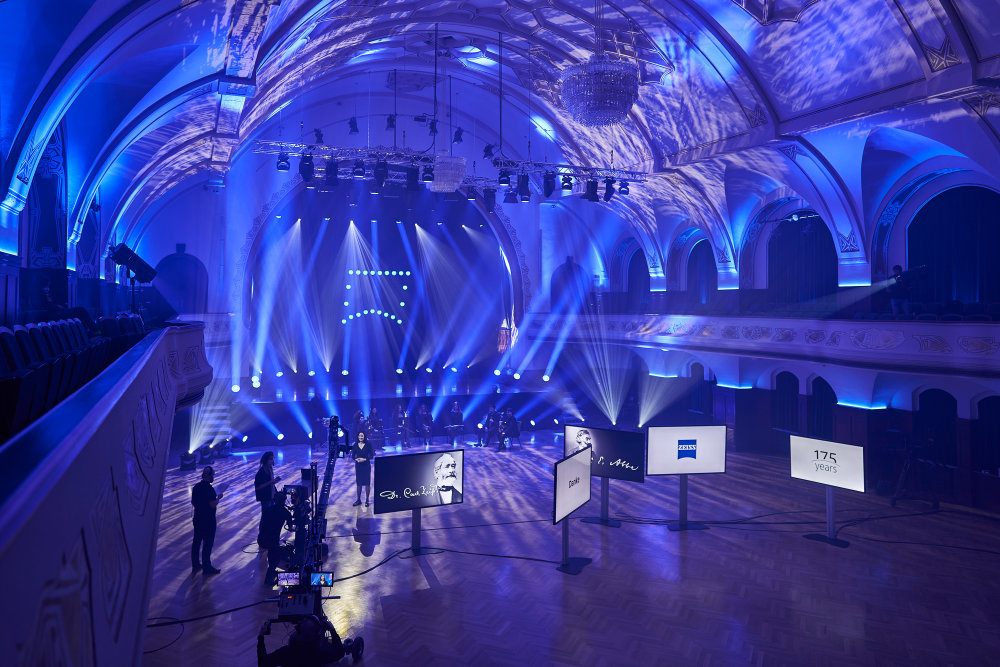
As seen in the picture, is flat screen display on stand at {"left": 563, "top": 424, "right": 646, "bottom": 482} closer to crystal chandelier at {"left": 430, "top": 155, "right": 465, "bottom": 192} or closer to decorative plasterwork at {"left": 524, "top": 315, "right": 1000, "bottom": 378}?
decorative plasterwork at {"left": 524, "top": 315, "right": 1000, "bottom": 378}

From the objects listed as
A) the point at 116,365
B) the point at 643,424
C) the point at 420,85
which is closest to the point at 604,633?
the point at 116,365

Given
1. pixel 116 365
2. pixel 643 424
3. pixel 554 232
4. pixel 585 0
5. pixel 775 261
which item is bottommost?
pixel 643 424

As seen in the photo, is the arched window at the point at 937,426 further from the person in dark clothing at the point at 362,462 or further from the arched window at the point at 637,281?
the person in dark clothing at the point at 362,462

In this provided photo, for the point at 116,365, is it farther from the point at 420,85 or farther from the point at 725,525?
the point at 420,85

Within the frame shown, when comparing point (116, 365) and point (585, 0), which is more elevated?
point (585, 0)

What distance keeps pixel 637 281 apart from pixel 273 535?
61.6 ft

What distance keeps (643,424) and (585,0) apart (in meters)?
14.5

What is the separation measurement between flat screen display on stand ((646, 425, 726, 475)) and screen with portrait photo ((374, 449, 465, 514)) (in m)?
3.51

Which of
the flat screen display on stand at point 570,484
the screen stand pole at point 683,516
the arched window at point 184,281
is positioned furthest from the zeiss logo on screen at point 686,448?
the arched window at point 184,281

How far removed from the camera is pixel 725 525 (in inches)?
444

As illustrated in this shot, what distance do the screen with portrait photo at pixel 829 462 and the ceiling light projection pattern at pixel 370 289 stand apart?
52.5 ft

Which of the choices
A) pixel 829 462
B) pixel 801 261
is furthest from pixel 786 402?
pixel 829 462

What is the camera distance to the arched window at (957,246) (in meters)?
13.1

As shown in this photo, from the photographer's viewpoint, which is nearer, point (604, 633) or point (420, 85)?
point (604, 633)
